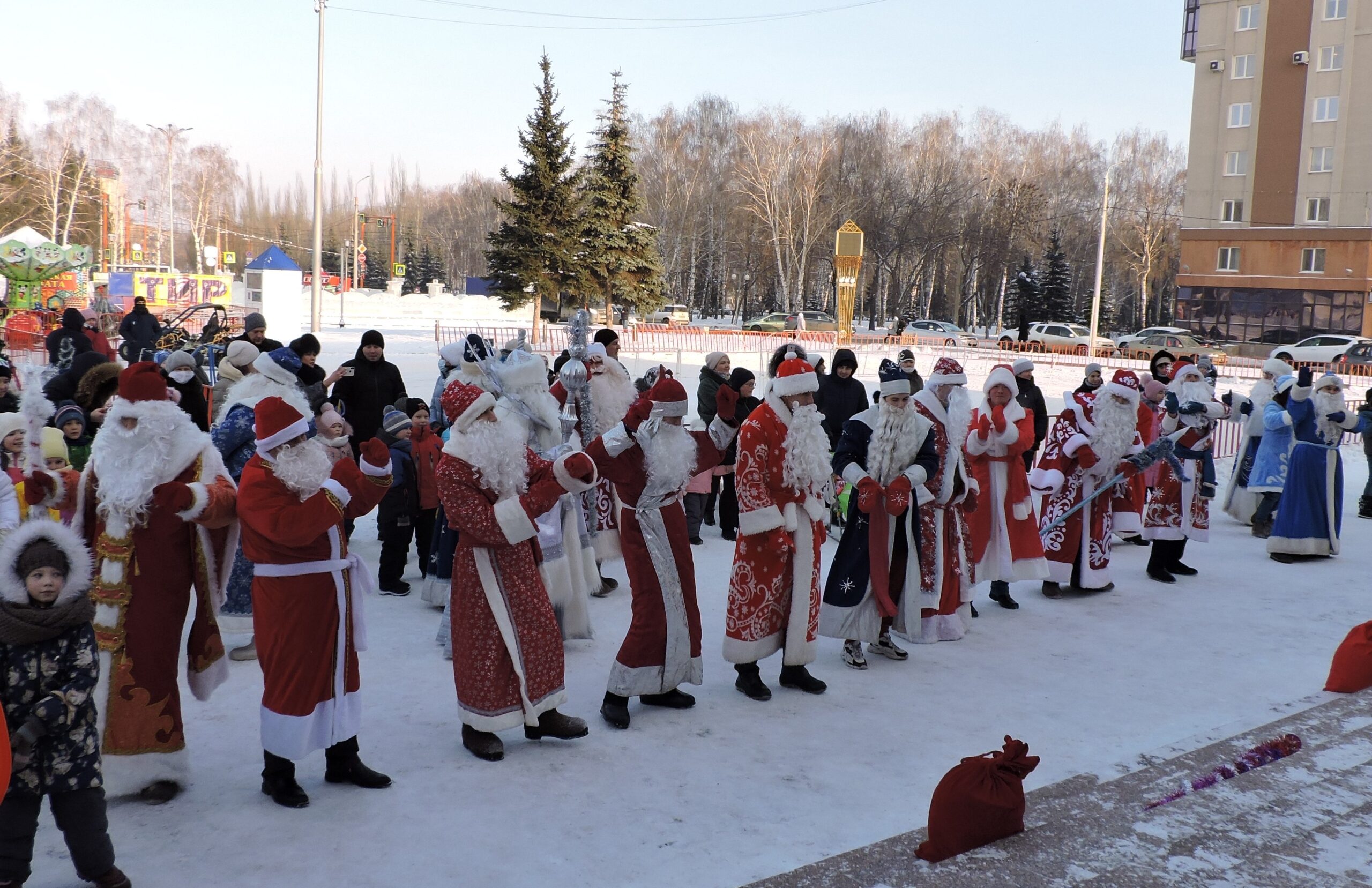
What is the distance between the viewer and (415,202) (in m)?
121

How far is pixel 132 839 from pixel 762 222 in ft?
167

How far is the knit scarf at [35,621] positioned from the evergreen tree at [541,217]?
29.2 m

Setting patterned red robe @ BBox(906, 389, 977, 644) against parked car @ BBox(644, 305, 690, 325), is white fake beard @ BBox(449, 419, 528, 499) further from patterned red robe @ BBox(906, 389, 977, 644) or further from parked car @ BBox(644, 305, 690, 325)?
parked car @ BBox(644, 305, 690, 325)

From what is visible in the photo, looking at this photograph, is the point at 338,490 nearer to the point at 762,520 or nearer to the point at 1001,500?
the point at 762,520

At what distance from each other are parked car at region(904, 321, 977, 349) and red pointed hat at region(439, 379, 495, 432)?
114ft

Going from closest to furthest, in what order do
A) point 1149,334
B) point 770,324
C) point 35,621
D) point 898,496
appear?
point 35,621, point 898,496, point 1149,334, point 770,324

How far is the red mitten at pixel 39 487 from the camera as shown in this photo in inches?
152

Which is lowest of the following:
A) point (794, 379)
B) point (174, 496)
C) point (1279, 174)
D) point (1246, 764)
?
point (1246, 764)

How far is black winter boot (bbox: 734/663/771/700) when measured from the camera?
522 cm

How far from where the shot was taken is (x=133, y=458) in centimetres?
375

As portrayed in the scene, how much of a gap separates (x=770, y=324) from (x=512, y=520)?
3948cm

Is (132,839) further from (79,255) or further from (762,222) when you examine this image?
(762,222)

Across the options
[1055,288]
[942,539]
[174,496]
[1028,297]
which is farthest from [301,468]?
[1055,288]

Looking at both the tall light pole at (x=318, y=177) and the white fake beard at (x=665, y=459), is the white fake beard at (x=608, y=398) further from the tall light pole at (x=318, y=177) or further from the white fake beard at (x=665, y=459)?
the tall light pole at (x=318, y=177)
